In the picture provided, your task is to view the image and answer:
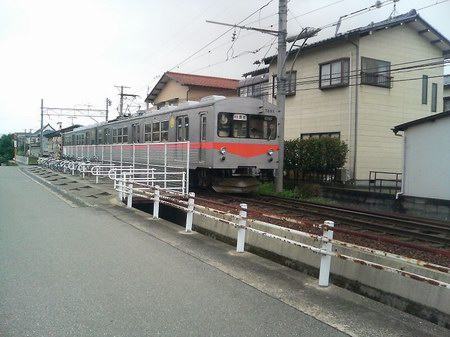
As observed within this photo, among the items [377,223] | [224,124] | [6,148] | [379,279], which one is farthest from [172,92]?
[6,148]

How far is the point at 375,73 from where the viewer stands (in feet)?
67.7

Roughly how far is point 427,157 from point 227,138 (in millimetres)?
6767

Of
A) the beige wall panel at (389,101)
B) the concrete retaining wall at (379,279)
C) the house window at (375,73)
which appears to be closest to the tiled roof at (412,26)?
the beige wall panel at (389,101)

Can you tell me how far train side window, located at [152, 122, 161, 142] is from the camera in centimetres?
1772

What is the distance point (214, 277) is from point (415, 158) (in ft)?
37.9

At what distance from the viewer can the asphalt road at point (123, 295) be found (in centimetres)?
416

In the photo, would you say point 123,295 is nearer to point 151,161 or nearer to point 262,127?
point 262,127

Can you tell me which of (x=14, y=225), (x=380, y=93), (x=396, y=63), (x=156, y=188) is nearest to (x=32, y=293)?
(x=14, y=225)

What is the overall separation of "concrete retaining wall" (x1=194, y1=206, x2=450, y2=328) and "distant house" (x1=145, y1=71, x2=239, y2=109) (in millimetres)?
28162

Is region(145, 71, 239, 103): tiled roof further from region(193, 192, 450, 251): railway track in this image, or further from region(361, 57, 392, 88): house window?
region(193, 192, 450, 251): railway track

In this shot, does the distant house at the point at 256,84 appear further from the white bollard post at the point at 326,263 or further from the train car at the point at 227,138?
the white bollard post at the point at 326,263

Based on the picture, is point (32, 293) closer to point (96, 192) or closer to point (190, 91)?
point (96, 192)

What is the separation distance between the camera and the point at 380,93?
2081 cm

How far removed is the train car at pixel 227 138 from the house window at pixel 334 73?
258 inches
